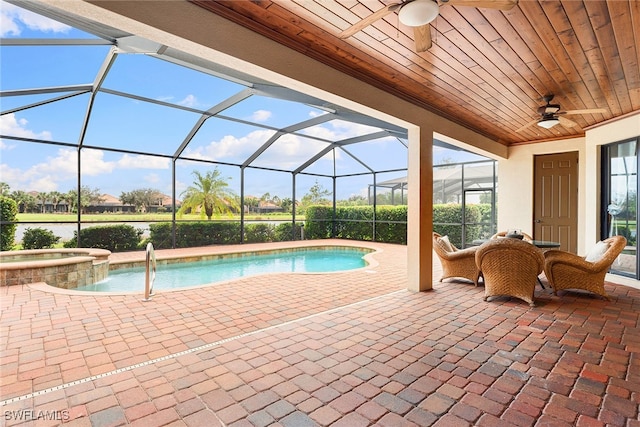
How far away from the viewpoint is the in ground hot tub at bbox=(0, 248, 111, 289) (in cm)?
473

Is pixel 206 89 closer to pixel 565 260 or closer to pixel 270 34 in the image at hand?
pixel 270 34

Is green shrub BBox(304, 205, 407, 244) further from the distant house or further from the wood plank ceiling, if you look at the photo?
the wood plank ceiling

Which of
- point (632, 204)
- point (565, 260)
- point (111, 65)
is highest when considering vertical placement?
point (111, 65)

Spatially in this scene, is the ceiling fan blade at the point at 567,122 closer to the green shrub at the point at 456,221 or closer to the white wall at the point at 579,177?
the white wall at the point at 579,177

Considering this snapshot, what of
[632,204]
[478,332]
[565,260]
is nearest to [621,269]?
[632,204]

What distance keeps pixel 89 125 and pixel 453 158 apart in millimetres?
9918

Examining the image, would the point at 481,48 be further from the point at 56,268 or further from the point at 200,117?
the point at 56,268

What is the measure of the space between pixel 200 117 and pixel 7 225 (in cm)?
510

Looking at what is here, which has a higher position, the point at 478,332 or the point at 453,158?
the point at 453,158

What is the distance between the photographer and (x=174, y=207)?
957 cm

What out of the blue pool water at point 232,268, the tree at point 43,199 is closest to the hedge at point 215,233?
the blue pool water at point 232,268

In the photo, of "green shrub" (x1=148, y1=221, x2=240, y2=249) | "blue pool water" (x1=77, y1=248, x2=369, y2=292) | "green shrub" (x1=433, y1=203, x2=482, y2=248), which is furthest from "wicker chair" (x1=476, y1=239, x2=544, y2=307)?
"green shrub" (x1=148, y1=221, x2=240, y2=249)

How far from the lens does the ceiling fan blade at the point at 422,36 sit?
8.06 ft

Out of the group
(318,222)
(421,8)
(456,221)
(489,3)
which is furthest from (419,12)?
(318,222)
